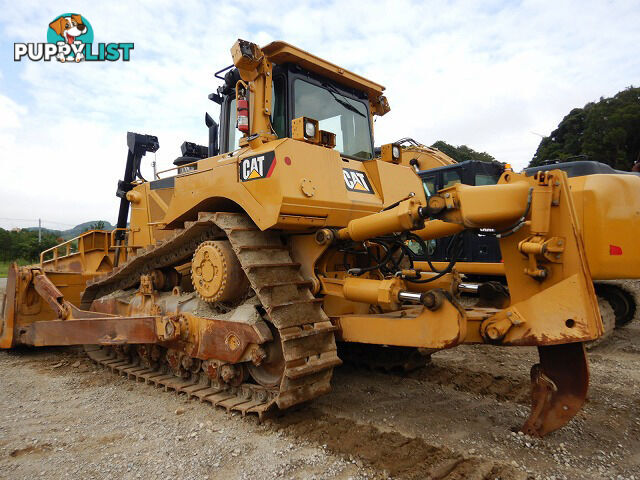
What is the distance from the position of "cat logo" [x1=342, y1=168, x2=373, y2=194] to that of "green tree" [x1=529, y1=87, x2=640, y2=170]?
20645mm

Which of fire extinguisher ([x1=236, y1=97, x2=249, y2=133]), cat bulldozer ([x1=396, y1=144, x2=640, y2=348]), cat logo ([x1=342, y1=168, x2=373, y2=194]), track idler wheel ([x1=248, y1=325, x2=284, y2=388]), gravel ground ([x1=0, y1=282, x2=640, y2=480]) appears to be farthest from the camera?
cat bulldozer ([x1=396, y1=144, x2=640, y2=348])

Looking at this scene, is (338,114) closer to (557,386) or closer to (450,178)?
(557,386)

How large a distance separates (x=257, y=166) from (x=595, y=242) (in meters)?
4.05

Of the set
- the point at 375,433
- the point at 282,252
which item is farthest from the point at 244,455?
the point at 282,252

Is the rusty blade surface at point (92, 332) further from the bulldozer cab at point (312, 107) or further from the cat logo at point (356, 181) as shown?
the cat logo at point (356, 181)

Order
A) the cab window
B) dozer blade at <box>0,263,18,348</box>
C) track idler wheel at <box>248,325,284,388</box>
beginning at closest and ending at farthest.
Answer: track idler wheel at <box>248,325,284,388</box> < dozer blade at <box>0,263,18,348</box> < the cab window

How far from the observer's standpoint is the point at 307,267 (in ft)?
13.7

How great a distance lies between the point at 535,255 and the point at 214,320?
8.74 ft

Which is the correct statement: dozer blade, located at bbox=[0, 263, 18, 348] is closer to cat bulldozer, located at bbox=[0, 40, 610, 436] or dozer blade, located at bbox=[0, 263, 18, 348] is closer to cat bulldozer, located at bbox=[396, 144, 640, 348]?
cat bulldozer, located at bbox=[0, 40, 610, 436]

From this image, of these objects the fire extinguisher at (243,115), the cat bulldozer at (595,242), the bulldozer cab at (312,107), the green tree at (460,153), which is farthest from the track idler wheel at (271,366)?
the green tree at (460,153)

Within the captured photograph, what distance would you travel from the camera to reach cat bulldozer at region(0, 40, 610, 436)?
10.2 ft

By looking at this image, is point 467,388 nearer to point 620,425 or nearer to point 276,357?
point 620,425

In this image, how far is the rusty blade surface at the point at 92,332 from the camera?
15.4 ft

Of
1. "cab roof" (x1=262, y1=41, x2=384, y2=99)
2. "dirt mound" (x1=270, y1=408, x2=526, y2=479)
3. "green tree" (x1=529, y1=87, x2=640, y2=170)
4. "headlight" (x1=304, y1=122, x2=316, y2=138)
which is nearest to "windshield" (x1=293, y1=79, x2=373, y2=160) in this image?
"cab roof" (x1=262, y1=41, x2=384, y2=99)
